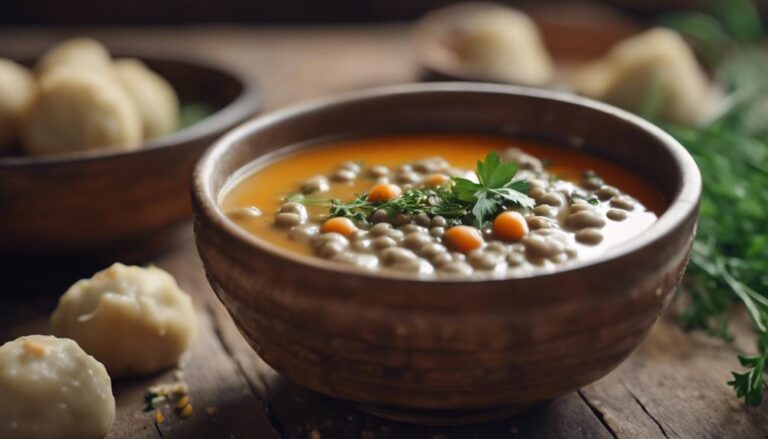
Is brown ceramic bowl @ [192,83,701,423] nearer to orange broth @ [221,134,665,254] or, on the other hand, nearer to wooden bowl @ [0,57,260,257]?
orange broth @ [221,134,665,254]

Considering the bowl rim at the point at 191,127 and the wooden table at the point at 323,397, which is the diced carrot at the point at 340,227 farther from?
the bowl rim at the point at 191,127

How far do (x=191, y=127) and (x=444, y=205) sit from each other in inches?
40.2

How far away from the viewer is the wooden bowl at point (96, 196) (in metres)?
2.07

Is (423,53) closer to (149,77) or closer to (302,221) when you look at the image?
(149,77)

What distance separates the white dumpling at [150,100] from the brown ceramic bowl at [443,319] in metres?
0.95

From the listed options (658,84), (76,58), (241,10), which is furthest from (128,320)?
(241,10)

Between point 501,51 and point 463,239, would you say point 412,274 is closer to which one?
point 463,239

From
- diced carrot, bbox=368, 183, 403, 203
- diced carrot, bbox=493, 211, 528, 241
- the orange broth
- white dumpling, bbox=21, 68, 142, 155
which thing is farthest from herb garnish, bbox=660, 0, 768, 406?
white dumpling, bbox=21, 68, 142, 155

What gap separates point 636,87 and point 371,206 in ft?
4.94

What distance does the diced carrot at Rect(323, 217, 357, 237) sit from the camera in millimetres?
1656

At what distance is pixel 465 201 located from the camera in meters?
1.74

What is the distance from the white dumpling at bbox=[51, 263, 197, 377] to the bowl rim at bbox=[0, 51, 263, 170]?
1.20ft

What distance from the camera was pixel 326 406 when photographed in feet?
5.72

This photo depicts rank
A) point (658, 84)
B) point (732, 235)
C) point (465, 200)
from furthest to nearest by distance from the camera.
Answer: point (658, 84) → point (732, 235) → point (465, 200)
